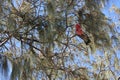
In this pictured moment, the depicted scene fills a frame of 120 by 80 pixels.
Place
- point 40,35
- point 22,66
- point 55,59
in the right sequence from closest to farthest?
point 22,66, point 40,35, point 55,59

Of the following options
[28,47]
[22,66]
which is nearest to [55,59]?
[28,47]

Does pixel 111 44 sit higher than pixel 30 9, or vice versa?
pixel 30 9

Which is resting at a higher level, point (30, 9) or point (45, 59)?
point (30, 9)

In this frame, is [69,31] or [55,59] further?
[55,59]

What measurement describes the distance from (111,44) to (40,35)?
608 millimetres

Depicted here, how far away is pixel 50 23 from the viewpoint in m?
2.83

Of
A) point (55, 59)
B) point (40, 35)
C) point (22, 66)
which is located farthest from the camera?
point (55, 59)

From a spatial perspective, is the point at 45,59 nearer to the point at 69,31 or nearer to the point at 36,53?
the point at 36,53

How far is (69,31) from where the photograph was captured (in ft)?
9.86

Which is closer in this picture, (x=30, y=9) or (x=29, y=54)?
(x=29, y=54)

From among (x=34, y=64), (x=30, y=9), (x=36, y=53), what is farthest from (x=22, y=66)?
(x=30, y=9)

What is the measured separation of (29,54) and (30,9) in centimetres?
41

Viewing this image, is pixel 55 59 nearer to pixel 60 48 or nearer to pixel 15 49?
pixel 60 48

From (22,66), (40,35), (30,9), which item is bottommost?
Answer: (22,66)
